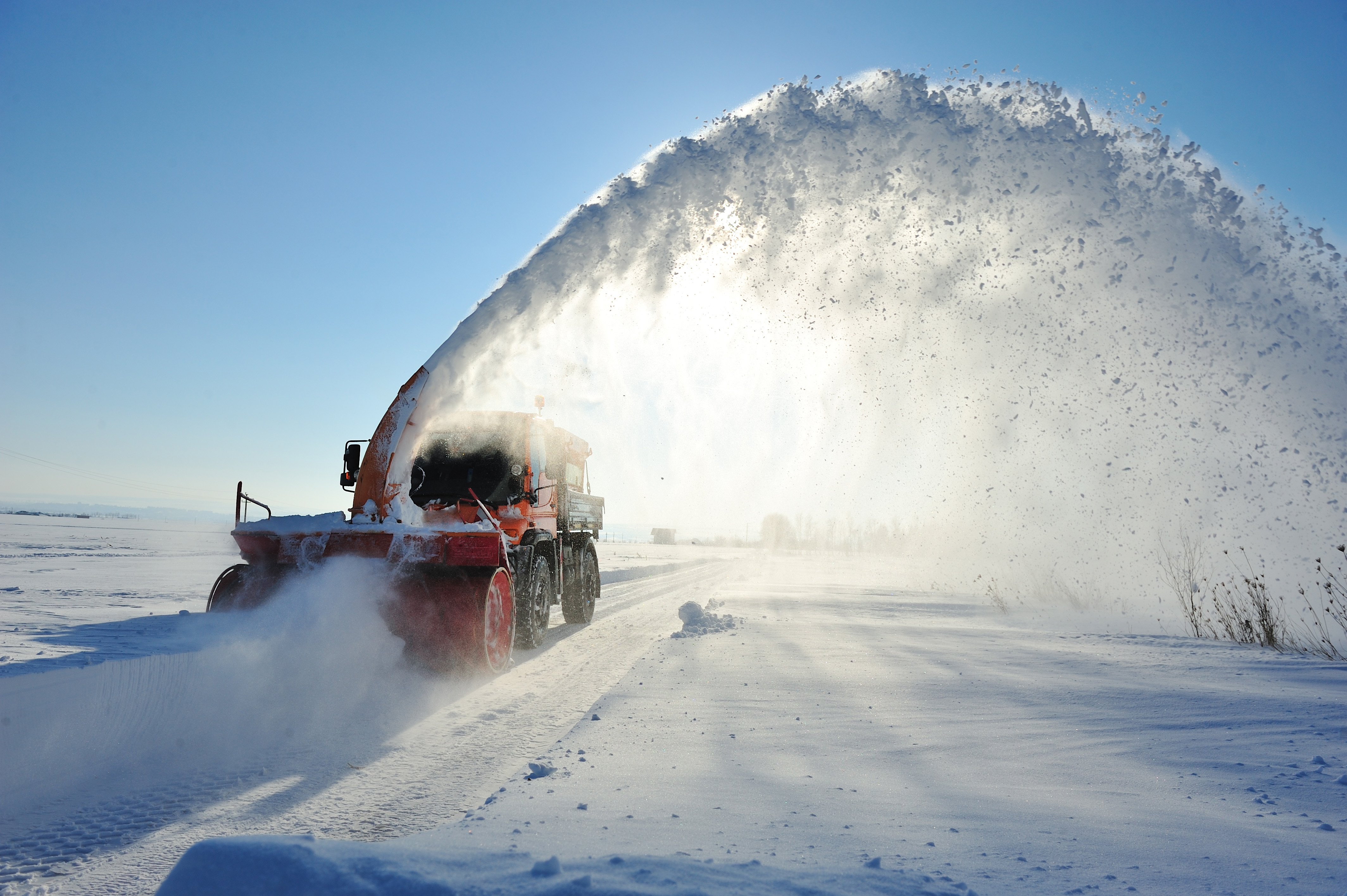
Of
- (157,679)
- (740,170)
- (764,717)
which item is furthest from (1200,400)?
(157,679)

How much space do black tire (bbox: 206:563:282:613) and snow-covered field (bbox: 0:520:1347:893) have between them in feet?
1.14

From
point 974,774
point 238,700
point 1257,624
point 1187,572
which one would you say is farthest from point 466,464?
point 1187,572

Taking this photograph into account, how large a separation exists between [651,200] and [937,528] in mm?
30674

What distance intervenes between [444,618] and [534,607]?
7.03 ft

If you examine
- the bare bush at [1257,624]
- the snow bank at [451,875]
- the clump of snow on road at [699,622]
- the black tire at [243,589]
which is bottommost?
the clump of snow on road at [699,622]

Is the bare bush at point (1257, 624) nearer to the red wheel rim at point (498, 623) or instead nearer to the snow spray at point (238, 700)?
the red wheel rim at point (498, 623)

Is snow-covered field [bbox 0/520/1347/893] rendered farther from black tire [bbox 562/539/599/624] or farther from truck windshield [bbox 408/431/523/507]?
Answer: black tire [bbox 562/539/599/624]

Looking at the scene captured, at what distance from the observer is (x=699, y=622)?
10.7 meters

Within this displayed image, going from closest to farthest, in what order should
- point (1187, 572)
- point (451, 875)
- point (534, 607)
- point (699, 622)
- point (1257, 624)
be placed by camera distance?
1. point (451, 875)
2. point (534, 607)
3. point (1257, 624)
4. point (699, 622)
5. point (1187, 572)

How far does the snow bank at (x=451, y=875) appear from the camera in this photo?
191cm

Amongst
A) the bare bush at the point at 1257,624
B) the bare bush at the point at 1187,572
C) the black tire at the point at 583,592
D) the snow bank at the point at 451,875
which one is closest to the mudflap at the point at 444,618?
the black tire at the point at 583,592

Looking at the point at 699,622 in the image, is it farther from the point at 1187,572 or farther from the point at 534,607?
the point at 1187,572

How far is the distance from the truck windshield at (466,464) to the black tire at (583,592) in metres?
2.81

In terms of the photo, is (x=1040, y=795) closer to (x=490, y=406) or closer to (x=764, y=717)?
(x=764, y=717)
